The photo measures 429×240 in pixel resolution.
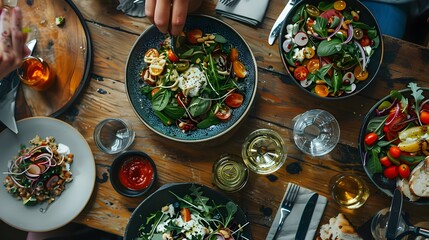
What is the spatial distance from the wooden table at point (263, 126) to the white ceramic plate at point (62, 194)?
0.04 m

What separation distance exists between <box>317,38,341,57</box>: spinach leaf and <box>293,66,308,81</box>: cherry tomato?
0.07 meters

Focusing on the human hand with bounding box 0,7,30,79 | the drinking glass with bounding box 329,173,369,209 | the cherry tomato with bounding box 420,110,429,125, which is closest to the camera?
the human hand with bounding box 0,7,30,79

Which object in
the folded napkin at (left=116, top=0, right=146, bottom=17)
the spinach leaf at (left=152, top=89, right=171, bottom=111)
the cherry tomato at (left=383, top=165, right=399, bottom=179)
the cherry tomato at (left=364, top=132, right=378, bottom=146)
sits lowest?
the spinach leaf at (left=152, top=89, right=171, bottom=111)

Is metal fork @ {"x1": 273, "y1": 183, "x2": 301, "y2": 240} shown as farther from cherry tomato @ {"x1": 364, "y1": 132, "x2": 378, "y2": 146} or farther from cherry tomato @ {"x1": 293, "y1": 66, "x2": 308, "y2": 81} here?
cherry tomato @ {"x1": 293, "y1": 66, "x2": 308, "y2": 81}

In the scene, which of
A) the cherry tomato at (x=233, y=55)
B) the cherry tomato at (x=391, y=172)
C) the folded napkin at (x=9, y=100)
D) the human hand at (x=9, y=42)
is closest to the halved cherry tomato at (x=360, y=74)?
the cherry tomato at (x=391, y=172)

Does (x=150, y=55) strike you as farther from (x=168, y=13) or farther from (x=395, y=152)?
(x=395, y=152)

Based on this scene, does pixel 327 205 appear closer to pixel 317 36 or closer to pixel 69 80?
pixel 317 36

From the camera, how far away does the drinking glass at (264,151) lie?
1.62 meters

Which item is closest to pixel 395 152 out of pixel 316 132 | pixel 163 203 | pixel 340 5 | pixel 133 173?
pixel 316 132

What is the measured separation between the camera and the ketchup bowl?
5.25 ft

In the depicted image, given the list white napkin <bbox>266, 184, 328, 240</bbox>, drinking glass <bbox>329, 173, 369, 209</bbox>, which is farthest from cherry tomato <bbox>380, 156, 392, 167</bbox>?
white napkin <bbox>266, 184, 328, 240</bbox>

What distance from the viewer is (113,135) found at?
5.48ft

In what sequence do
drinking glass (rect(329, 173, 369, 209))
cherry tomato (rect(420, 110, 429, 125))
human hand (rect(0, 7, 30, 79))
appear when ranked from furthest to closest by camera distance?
1. drinking glass (rect(329, 173, 369, 209))
2. cherry tomato (rect(420, 110, 429, 125))
3. human hand (rect(0, 7, 30, 79))

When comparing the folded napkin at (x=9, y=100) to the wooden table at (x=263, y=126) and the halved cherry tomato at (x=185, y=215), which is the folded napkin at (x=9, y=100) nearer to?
the wooden table at (x=263, y=126)
